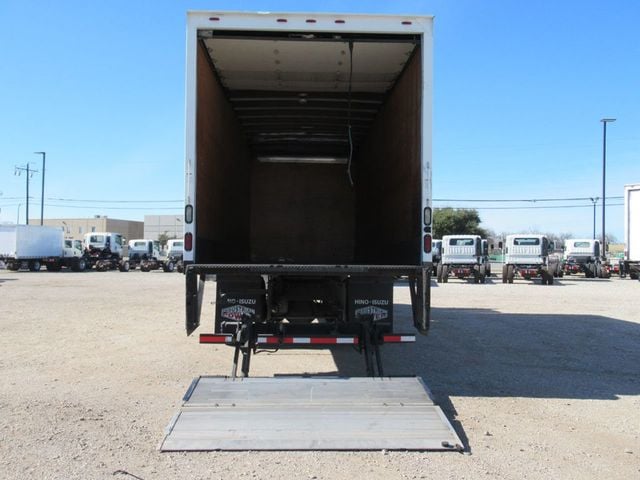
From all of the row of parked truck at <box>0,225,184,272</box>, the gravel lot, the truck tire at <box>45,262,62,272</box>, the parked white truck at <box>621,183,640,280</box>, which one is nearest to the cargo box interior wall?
the gravel lot

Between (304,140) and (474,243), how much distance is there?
20.5m

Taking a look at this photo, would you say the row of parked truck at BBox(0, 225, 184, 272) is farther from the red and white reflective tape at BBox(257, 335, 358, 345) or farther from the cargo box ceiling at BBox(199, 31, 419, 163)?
the red and white reflective tape at BBox(257, 335, 358, 345)

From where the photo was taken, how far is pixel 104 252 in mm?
42094

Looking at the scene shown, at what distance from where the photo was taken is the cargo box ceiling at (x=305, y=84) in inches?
264

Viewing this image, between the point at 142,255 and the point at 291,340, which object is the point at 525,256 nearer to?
the point at 291,340

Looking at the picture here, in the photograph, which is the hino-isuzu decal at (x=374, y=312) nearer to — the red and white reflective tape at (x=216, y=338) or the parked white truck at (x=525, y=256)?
the red and white reflective tape at (x=216, y=338)

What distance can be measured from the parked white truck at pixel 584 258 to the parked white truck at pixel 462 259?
10294 millimetres

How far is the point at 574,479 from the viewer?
12.7 ft

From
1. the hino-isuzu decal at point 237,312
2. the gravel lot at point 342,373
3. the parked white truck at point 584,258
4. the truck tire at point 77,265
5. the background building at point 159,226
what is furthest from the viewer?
the background building at point 159,226

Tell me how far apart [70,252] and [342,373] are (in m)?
38.6

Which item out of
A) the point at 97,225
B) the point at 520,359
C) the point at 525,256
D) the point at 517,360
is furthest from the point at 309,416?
the point at 97,225

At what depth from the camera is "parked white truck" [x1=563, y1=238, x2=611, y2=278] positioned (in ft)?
116

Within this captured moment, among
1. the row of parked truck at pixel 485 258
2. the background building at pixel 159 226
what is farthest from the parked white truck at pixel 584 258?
the background building at pixel 159 226

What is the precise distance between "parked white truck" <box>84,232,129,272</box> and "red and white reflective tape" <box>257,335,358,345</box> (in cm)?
3804
